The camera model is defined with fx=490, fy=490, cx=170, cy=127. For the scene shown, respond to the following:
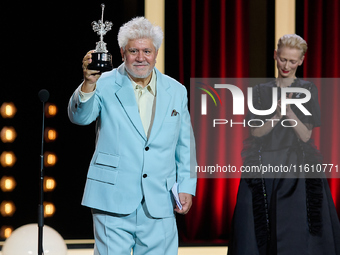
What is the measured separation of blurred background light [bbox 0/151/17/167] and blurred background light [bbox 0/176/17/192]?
11cm

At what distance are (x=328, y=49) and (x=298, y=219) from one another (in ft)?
6.44

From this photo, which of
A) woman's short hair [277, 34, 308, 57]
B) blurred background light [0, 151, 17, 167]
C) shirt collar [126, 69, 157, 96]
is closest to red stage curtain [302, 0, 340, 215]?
woman's short hair [277, 34, 308, 57]

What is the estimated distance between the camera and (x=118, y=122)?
6.54 ft

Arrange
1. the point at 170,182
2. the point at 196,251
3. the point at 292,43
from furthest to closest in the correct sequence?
the point at 196,251 < the point at 292,43 < the point at 170,182

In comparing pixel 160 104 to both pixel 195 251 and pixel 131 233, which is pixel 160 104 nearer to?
pixel 131 233

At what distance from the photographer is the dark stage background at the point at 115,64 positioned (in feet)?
13.0

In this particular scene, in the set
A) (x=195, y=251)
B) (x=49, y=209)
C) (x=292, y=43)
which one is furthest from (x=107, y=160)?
(x=49, y=209)

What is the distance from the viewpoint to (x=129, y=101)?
201 cm

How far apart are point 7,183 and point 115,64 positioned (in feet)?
4.30

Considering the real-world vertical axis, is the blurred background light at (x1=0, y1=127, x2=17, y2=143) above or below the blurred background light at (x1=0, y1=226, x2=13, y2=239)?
above

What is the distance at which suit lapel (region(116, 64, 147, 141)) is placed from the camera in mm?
1986

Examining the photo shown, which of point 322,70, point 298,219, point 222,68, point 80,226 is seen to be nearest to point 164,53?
point 222,68

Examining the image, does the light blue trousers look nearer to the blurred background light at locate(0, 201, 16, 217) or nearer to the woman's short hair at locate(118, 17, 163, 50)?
the woman's short hair at locate(118, 17, 163, 50)

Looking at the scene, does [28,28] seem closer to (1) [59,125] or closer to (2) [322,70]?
(1) [59,125]
